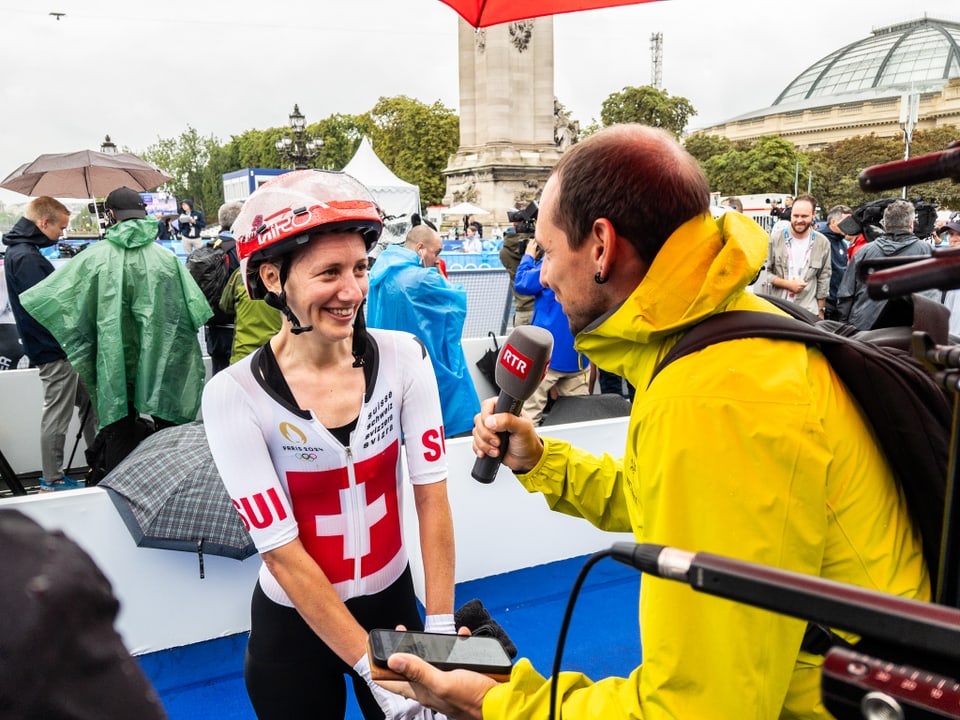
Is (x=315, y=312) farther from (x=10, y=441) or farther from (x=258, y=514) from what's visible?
(x=10, y=441)

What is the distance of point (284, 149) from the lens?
84.5 ft

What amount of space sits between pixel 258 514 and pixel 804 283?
7.54m

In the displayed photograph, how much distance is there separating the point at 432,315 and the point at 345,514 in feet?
10.6

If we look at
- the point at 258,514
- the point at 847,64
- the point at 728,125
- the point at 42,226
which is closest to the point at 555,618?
the point at 258,514

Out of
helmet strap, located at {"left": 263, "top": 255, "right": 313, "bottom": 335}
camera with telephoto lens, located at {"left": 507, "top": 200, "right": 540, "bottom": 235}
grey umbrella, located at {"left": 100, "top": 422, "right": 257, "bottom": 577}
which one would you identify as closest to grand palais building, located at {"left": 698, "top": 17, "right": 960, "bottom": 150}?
camera with telephoto lens, located at {"left": 507, "top": 200, "right": 540, "bottom": 235}

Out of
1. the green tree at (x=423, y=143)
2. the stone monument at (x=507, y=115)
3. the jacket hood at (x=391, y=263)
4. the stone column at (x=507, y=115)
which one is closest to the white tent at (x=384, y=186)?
the stone column at (x=507, y=115)

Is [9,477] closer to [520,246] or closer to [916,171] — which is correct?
[520,246]

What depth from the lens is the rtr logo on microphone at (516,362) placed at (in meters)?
1.97

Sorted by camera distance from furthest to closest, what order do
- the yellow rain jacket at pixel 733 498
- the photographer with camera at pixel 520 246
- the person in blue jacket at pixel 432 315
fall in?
the photographer with camera at pixel 520 246
the person in blue jacket at pixel 432 315
the yellow rain jacket at pixel 733 498

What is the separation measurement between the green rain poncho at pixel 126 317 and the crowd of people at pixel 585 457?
156 inches

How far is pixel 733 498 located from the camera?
3.73ft

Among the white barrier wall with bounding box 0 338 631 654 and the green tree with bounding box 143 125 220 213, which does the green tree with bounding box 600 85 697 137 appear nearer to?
the green tree with bounding box 143 125 220 213

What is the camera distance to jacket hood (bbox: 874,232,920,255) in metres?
6.77

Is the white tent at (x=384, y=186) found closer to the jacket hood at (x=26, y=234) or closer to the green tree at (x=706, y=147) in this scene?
the jacket hood at (x=26, y=234)
